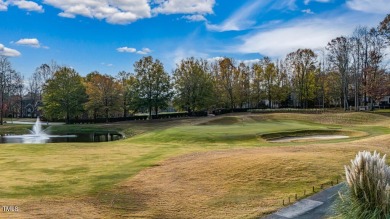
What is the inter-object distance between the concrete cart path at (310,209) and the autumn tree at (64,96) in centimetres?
6923

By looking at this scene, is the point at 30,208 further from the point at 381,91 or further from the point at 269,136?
the point at 381,91

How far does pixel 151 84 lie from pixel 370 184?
6658cm

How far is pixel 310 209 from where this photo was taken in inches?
427

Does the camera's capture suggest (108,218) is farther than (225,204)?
No

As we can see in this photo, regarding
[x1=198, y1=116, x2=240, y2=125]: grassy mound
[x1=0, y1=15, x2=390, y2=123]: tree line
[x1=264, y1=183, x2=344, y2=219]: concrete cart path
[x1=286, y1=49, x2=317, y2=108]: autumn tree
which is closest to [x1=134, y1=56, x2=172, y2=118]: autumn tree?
[x1=0, y1=15, x2=390, y2=123]: tree line

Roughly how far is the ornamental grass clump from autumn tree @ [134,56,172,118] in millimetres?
64509

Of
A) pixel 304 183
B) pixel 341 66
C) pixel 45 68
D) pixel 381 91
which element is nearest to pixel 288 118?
pixel 381 91

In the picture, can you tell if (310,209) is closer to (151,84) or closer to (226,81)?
(151,84)

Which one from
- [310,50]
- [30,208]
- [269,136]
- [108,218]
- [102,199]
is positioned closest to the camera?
[108,218]

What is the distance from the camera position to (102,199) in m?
12.9

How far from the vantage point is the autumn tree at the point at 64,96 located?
73500mm

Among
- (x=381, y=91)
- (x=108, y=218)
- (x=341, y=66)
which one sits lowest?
(x=108, y=218)

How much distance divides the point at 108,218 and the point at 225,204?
4.09 meters

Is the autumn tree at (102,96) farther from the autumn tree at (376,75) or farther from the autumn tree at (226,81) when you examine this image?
the autumn tree at (376,75)
